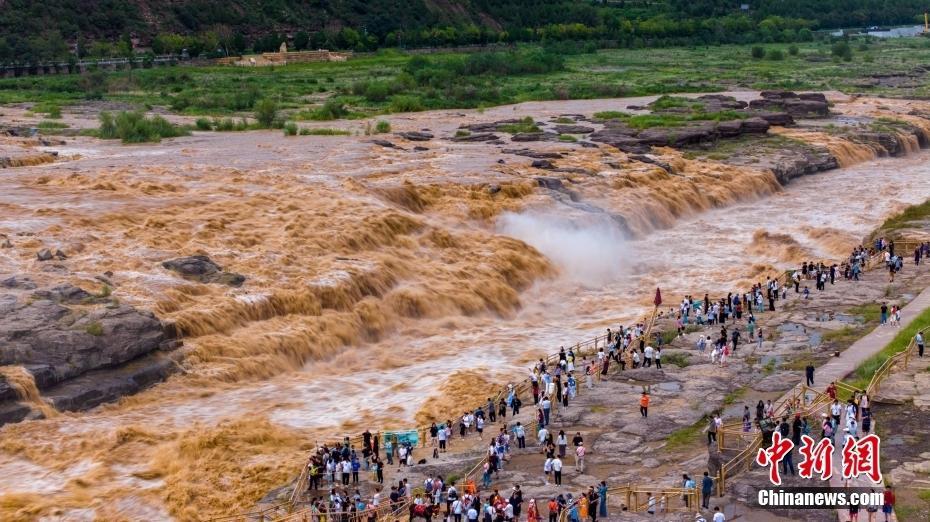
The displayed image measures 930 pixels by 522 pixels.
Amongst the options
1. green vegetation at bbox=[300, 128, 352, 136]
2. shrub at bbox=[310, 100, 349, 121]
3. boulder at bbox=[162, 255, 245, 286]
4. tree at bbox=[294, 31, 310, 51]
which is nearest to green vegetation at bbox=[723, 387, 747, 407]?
boulder at bbox=[162, 255, 245, 286]

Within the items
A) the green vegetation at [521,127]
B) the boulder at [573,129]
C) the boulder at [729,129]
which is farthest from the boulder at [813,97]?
the green vegetation at [521,127]

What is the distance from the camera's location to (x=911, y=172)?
69.1 metres

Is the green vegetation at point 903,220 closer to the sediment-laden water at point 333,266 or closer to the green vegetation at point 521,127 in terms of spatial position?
the sediment-laden water at point 333,266

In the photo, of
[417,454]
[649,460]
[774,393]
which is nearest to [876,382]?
[774,393]

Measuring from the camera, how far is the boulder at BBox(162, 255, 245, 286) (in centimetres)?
3716

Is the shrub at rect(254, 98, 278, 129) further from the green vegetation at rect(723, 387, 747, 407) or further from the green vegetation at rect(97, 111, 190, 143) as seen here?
the green vegetation at rect(723, 387, 747, 407)

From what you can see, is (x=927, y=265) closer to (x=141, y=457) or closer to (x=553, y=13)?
(x=141, y=457)

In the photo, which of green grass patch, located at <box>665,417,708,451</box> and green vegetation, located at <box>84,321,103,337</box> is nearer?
green grass patch, located at <box>665,417,708,451</box>

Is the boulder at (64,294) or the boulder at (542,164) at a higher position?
the boulder at (542,164)

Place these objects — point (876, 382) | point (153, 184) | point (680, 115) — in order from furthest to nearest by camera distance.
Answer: point (680, 115), point (153, 184), point (876, 382)

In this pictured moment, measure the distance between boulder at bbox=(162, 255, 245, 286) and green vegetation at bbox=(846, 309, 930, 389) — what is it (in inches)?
714

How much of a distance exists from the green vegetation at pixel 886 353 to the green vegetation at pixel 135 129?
41.2 metres

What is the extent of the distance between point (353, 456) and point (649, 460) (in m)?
6.32

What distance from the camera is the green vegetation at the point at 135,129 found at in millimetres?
62750
